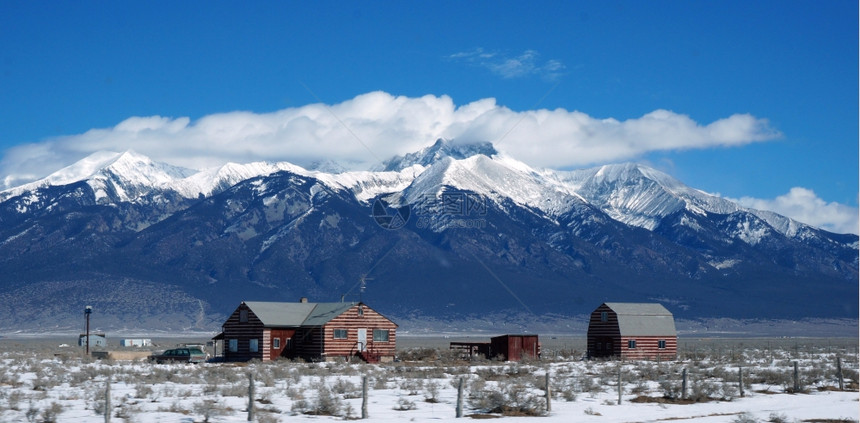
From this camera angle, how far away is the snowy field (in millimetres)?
37344

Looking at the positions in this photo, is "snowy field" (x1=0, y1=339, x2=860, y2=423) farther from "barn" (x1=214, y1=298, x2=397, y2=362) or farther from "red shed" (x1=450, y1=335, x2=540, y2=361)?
"red shed" (x1=450, y1=335, x2=540, y2=361)

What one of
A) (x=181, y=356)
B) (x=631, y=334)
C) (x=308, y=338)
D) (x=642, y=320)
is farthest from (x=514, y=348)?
(x=181, y=356)

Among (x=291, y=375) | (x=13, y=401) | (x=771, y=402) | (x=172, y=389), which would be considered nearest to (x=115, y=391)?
(x=172, y=389)

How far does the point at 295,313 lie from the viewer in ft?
253

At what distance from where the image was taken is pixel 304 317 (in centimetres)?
7675

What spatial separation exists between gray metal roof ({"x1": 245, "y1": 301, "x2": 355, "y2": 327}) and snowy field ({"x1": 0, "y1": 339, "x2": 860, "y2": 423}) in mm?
13271

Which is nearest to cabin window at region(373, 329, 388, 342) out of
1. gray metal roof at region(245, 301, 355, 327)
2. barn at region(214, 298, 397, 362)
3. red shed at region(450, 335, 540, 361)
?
barn at region(214, 298, 397, 362)

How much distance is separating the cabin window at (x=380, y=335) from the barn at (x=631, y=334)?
49.7ft

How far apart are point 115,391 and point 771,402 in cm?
2558

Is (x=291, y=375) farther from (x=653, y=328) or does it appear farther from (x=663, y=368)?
(x=653, y=328)

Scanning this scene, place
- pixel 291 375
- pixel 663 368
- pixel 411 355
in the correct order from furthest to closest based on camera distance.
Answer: pixel 411 355 → pixel 663 368 → pixel 291 375

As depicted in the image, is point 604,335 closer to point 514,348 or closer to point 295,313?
point 514,348

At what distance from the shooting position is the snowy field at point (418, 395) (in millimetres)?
37344

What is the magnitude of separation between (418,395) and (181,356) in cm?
3186
